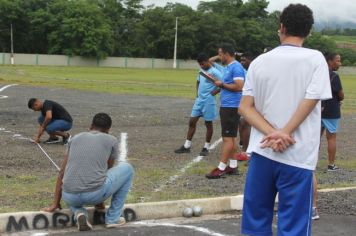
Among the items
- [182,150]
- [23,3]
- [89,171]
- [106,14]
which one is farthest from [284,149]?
[106,14]

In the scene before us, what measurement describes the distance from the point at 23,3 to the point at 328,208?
86202mm

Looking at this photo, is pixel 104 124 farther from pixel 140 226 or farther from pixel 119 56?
pixel 119 56

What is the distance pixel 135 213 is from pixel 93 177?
2.56 feet

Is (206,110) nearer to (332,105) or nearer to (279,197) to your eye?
(332,105)

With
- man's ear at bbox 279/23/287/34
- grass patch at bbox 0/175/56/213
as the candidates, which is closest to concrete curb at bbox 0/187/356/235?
grass patch at bbox 0/175/56/213

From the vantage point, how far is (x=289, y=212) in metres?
3.69

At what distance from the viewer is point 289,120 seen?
3645 mm

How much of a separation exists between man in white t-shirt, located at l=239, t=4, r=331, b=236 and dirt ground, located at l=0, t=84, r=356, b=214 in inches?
123

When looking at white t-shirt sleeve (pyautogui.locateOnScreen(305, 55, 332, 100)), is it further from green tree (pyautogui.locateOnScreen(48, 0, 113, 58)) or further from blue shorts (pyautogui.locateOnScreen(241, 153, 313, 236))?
green tree (pyautogui.locateOnScreen(48, 0, 113, 58))

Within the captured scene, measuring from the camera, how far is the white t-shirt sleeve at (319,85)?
11.8 feet

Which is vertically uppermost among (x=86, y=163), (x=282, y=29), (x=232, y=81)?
(x=282, y=29)

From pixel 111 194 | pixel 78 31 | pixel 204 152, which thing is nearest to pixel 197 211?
pixel 111 194

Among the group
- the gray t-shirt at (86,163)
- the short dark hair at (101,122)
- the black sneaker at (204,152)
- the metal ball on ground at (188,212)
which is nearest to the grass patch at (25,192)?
the gray t-shirt at (86,163)

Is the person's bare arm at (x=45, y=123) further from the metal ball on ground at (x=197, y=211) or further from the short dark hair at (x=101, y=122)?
the metal ball on ground at (x=197, y=211)
